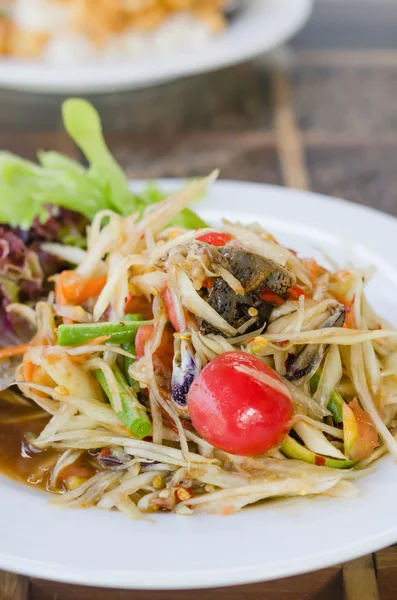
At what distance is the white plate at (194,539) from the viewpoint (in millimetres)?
1698

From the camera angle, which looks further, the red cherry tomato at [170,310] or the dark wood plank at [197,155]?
the dark wood plank at [197,155]

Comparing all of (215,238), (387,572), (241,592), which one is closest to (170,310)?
(215,238)

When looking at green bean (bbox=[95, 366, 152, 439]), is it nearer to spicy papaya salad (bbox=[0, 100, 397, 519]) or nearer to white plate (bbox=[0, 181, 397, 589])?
spicy papaya salad (bbox=[0, 100, 397, 519])

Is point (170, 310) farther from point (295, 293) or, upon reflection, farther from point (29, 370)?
point (29, 370)

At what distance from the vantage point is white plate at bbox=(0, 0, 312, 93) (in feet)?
14.5

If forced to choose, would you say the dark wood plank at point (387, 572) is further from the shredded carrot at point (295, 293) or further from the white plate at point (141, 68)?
the white plate at point (141, 68)

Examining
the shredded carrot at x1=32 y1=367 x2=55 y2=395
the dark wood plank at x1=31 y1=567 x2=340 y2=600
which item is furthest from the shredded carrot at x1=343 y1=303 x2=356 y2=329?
the shredded carrot at x1=32 y1=367 x2=55 y2=395

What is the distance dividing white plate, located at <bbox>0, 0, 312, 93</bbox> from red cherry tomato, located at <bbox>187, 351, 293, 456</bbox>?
109 inches

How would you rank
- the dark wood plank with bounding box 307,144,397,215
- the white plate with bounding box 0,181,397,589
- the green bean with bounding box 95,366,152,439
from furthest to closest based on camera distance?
the dark wood plank with bounding box 307,144,397,215
the green bean with bounding box 95,366,152,439
the white plate with bounding box 0,181,397,589

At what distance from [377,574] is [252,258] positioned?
899mm

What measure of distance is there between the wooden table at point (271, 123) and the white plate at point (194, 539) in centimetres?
242

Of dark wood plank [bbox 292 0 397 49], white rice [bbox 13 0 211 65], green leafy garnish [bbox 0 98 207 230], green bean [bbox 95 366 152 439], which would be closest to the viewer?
green bean [bbox 95 366 152 439]

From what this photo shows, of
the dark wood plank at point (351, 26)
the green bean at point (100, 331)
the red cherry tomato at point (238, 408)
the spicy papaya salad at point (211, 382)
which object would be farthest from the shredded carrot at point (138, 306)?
the dark wood plank at point (351, 26)

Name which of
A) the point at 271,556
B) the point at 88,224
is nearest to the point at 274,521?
the point at 271,556
